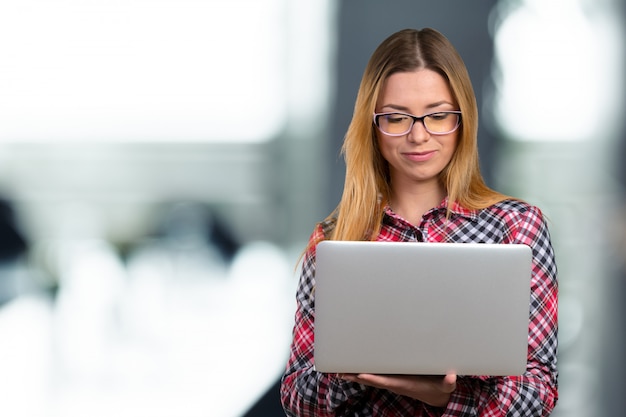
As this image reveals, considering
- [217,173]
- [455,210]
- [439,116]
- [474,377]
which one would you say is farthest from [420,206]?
[217,173]

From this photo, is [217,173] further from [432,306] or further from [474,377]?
[432,306]

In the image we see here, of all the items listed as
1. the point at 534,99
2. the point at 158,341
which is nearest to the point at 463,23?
the point at 534,99

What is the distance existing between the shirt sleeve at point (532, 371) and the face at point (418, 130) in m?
0.19

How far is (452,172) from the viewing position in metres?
1.78

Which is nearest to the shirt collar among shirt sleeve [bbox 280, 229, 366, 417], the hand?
shirt sleeve [bbox 280, 229, 366, 417]

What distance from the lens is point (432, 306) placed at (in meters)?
1.42

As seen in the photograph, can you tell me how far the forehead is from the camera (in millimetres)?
1749

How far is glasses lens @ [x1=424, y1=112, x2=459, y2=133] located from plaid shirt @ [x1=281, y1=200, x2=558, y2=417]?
157mm

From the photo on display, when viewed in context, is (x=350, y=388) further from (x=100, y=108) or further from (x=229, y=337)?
(x=100, y=108)

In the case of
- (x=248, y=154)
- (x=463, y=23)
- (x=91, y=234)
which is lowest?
(x=91, y=234)

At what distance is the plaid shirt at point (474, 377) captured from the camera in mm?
1570

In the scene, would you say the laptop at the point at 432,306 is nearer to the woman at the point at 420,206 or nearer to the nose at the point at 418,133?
the woman at the point at 420,206

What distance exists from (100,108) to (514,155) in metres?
1.37

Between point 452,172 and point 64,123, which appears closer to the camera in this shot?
point 452,172
